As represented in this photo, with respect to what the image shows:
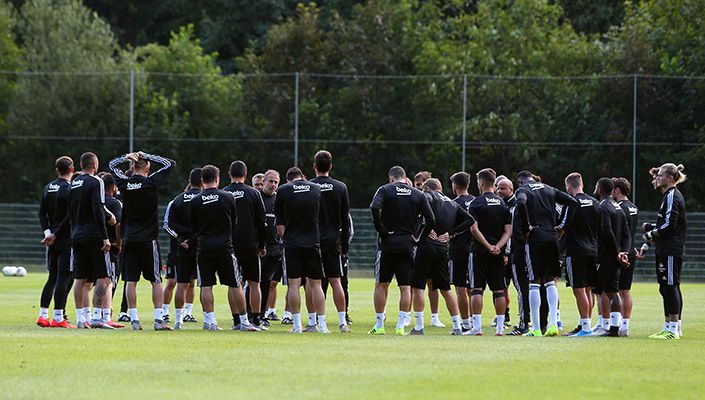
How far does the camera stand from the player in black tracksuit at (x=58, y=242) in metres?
17.8

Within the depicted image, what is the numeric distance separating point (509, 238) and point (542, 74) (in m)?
26.5

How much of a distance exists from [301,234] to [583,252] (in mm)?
3525

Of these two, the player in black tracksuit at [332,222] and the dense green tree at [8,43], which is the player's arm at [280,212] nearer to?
the player in black tracksuit at [332,222]

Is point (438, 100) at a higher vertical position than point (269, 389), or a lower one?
higher

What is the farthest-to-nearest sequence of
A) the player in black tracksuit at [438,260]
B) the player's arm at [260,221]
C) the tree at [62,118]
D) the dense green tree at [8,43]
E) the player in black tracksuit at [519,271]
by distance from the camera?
the dense green tree at [8,43]
the tree at [62,118]
the player in black tracksuit at [519,271]
the player's arm at [260,221]
the player in black tracksuit at [438,260]

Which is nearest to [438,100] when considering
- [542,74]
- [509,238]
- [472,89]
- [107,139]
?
[472,89]

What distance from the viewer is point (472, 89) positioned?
40438 millimetres

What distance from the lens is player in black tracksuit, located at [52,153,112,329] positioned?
17250 mm

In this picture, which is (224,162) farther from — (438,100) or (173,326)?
(173,326)

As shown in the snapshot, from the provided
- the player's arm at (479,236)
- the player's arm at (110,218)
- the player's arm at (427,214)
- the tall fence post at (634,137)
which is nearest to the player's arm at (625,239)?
the player's arm at (479,236)

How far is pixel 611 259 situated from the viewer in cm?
1744

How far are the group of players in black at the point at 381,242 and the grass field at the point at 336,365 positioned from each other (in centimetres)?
61

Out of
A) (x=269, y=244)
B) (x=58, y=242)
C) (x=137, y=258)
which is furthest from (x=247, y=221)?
(x=58, y=242)

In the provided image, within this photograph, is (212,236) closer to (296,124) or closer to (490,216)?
(490,216)
